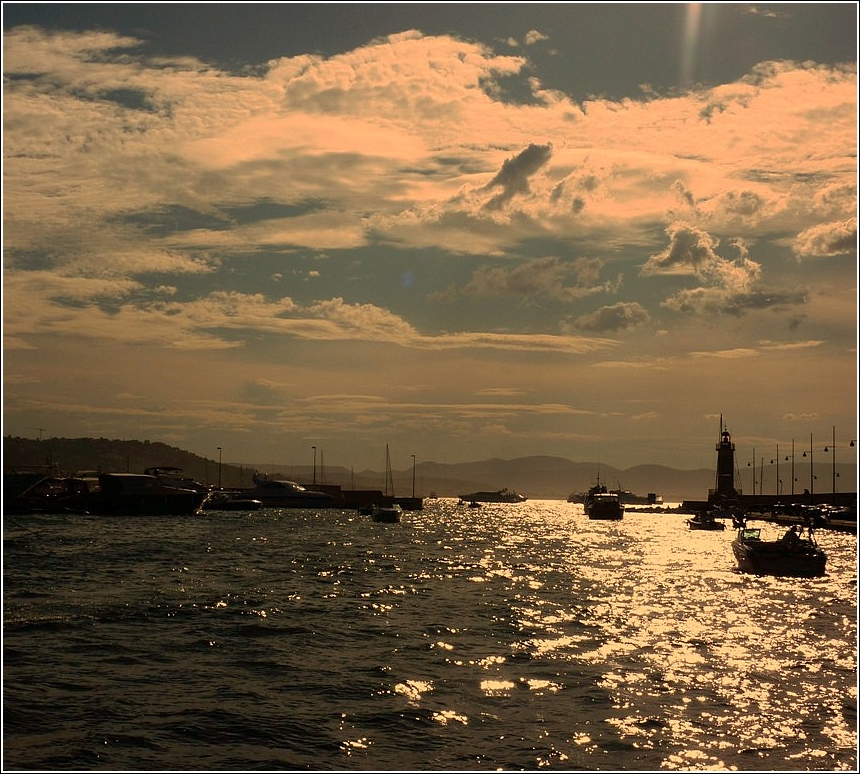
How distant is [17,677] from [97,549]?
51.0 meters

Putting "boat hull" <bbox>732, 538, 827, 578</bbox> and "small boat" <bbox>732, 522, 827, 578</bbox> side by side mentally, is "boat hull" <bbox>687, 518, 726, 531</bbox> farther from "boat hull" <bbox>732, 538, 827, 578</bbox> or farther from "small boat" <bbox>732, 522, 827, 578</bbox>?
"boat hull" <bbox>732, 538, 827, 578</bbox>

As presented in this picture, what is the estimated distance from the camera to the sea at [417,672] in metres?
21.9

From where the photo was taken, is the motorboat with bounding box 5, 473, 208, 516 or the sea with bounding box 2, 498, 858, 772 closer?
the sea with bounding box 2, 498, 858, 772

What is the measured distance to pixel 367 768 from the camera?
2073 cm

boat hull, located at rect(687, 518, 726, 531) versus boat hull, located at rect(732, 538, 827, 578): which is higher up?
boat hull, located at rect(732, 538, 827, 578)

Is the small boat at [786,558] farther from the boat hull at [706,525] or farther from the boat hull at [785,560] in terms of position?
the boat hull at [706,525]

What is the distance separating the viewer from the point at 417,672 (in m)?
30.3

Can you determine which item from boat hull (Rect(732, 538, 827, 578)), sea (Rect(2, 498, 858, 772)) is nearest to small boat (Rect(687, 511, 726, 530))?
boat hull (Rect(732, 538, 827, 578))

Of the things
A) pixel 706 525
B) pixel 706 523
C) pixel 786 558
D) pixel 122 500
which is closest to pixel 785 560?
pixel 786 558

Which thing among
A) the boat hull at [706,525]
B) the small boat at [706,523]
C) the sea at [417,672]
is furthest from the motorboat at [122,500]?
the small boat at [706,523]

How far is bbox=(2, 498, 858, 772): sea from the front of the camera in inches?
862

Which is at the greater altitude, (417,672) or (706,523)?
(417,672)

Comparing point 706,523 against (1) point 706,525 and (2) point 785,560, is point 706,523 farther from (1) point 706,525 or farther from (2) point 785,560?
(2) point 785,560

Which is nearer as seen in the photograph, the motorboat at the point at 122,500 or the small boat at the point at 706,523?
the motorboat at the point at 122,500
